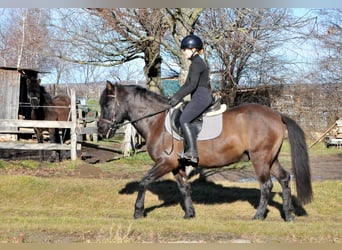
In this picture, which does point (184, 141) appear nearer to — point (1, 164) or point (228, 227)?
point (228, 227)

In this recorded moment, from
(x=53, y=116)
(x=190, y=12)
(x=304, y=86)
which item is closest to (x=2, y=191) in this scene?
(x=190, y=12)

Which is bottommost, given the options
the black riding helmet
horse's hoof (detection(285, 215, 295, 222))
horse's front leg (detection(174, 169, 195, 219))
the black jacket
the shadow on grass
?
the shadow on grass

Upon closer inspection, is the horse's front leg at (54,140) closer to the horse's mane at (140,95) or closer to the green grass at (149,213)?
the green grass at (149,213)

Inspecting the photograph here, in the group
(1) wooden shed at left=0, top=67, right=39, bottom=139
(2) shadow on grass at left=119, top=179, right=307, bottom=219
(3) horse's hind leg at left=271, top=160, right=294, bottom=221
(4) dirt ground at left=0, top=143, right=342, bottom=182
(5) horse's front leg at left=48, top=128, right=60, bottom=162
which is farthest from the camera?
(1) wooden shed at left=0, top=67, right=39, bottom=139

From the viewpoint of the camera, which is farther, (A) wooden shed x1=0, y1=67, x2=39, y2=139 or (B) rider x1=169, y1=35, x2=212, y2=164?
(A) wooden shed x1=0, y1=67, x2=39, y2=139

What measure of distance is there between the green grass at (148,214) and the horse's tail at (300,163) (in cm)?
53

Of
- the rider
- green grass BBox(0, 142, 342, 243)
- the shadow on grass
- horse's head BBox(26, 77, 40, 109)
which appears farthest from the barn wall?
the rider

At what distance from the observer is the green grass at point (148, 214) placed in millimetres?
6660

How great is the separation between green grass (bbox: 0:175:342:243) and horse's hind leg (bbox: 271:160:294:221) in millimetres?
215

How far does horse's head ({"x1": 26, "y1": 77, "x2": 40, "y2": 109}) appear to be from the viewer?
17.5 m

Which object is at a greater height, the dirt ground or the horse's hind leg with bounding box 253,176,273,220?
the horse's hind leg with bounding box 253,176,273,220

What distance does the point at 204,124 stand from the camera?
8250 mm

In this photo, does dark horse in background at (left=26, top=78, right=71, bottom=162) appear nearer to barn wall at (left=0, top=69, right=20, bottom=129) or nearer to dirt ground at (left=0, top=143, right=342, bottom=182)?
dirt ground at (left=0, top=143, right=342, bottom=182)

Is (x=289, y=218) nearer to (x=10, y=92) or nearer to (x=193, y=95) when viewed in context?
(x=193, y=95)
